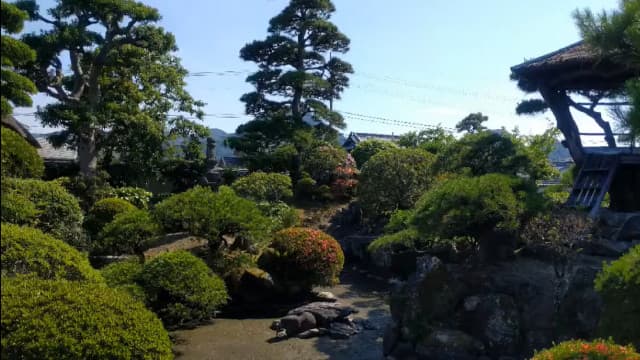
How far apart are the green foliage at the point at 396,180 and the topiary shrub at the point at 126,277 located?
7786mm

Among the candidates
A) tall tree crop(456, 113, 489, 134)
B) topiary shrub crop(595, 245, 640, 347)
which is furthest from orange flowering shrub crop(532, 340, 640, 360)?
tall tree crop(456, 113, 489, 134)

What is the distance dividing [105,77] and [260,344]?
12524 mm

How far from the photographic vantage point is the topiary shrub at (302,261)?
9984 millimetres

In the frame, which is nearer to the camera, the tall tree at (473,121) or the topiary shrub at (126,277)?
the topiary shrub at (126,277)

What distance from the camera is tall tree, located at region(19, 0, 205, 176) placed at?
49.6 ft

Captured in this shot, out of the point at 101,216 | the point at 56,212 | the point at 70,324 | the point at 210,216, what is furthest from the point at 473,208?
the point at 101,216

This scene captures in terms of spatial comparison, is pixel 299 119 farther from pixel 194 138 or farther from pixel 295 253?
pixel 295 253

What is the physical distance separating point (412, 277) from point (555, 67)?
16.6 feet

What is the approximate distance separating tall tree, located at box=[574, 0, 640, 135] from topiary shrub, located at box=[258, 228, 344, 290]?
5.57 metres

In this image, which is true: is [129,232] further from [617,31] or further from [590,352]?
[617,31]

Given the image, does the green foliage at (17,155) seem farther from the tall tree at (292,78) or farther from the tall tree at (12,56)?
the tall tree at (292,78)

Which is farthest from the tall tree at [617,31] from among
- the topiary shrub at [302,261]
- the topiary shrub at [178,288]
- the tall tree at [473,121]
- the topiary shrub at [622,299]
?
the tall tree at [473,121]

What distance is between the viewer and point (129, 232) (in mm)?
8641

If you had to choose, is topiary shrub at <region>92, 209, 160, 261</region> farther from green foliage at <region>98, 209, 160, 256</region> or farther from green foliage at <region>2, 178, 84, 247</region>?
green foliage at <region>2, 178, 84, 247</region>
